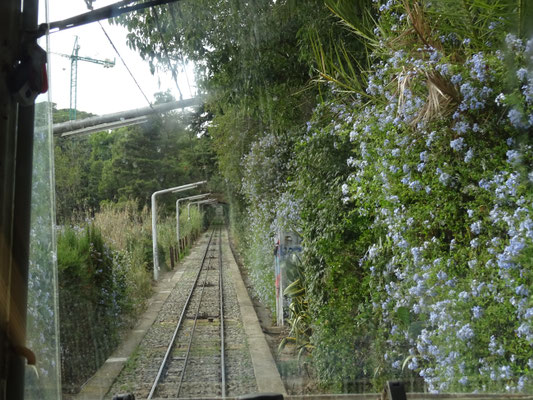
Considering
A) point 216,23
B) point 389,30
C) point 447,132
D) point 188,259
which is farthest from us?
point 188,259

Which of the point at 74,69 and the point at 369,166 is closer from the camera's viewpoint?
the point at 74,69

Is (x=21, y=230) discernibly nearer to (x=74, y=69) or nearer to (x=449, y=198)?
(x=74, y=69)

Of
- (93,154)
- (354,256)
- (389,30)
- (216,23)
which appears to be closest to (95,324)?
(93,154)

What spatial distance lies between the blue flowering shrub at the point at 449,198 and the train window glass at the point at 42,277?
8.03 feet

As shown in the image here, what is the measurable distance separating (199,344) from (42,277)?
13.5ft

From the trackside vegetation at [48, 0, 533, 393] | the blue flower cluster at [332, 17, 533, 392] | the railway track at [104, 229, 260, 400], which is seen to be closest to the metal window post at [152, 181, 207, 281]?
the trackside vegetation at [48, 0, 533, 393]

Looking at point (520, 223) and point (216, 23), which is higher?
point (216, 23)

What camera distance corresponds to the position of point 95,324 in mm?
5340

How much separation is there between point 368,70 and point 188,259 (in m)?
3.14

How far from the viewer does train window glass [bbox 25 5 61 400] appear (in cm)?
252

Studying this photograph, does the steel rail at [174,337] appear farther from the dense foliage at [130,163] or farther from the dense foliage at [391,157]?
the dense foliage at [130,163]

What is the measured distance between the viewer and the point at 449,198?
408cm

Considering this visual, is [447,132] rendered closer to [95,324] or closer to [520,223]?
[520,223]

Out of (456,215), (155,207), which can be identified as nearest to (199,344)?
(155,207)
